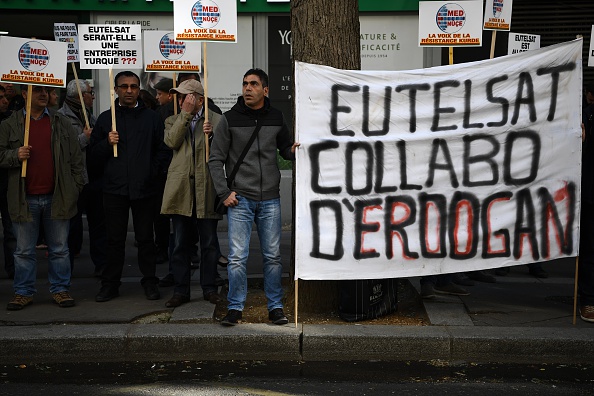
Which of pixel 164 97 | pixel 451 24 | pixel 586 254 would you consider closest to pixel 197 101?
pixel 164 97

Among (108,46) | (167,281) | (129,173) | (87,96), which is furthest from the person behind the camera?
(87,96)

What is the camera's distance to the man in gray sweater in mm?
6465

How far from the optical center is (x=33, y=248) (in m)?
7.11

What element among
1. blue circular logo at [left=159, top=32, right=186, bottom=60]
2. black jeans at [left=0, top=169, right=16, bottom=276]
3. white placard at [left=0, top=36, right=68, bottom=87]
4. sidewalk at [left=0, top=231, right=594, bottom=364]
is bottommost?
sidewalk at [left=0, top=231, right=594, bottom=364]

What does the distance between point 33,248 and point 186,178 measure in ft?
4.60

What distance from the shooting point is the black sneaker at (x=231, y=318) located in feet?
21.0

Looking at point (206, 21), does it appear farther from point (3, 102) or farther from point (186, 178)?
point (3, 102)

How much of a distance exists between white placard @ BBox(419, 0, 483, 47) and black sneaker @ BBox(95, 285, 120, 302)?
Answer: 3.68 m

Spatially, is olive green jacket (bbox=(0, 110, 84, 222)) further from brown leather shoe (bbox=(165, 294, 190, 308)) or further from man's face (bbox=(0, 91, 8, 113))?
man's face (bbox=(0, 91, 8, 113))

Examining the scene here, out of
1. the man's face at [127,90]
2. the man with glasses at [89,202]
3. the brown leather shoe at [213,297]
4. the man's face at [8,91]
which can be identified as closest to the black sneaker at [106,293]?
the brown leather shoe at [213,297]

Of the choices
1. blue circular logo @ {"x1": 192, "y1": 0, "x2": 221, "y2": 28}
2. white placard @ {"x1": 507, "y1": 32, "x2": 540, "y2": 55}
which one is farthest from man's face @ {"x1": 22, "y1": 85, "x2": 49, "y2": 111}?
white placard @ {"x1": 507, "y1": 32, "x2": 540, "y2": 55}

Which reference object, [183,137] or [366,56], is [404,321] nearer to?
[183,137]

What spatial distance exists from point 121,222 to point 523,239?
335 centimetres

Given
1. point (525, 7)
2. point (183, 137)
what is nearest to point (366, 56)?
point (525, 7)
